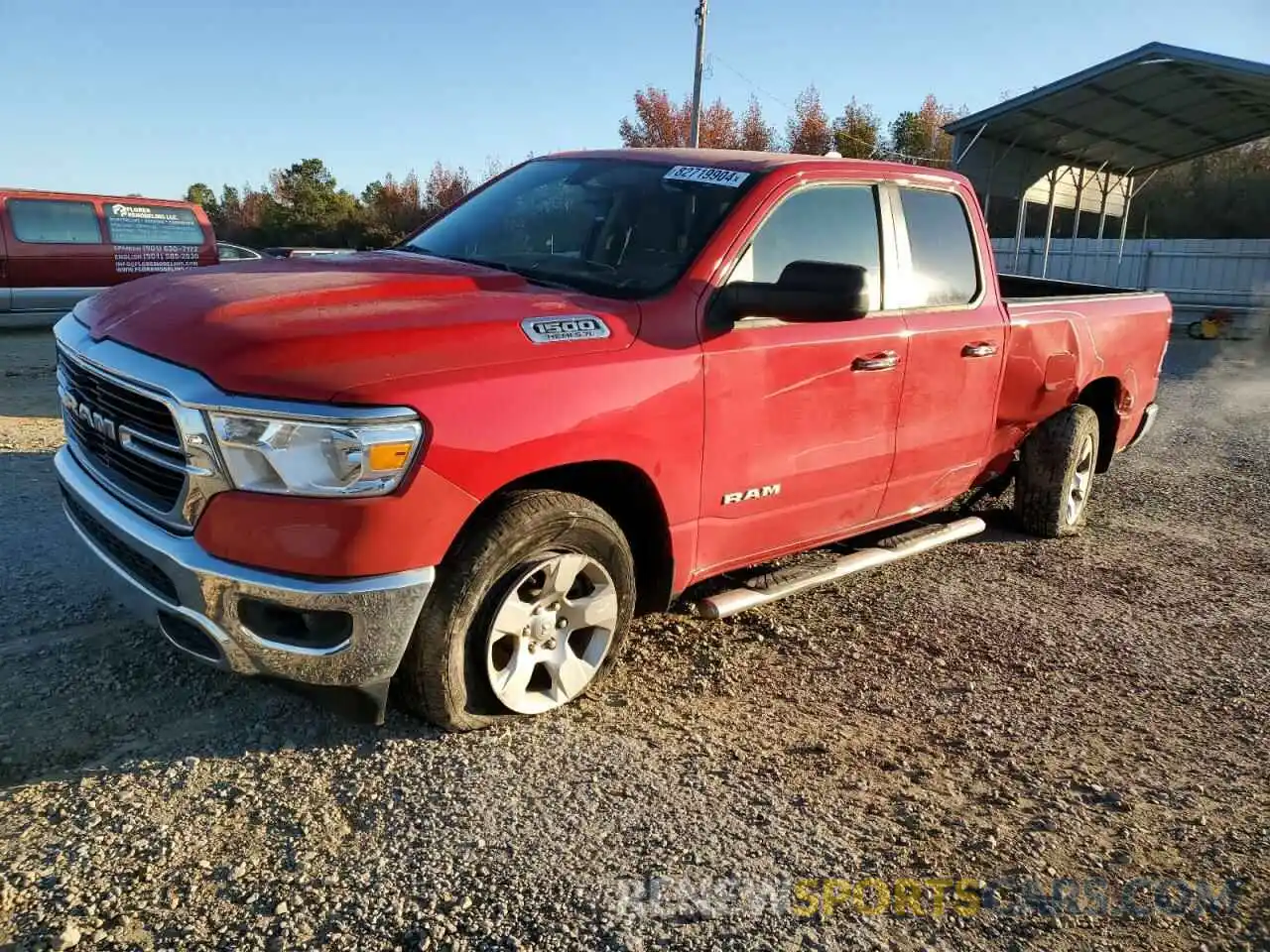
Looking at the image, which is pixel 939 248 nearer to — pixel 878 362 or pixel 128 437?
pixel 878 362

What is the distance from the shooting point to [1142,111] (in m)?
16.9

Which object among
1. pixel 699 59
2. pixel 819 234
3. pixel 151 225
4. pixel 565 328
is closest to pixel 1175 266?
pixel 699 59

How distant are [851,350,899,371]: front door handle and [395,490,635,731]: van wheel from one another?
1349 mm

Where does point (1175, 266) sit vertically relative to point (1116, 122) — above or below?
below

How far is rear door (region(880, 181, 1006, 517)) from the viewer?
170 inches

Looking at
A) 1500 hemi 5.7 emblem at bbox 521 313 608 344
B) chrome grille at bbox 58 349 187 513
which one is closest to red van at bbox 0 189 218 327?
chrome grille at bbox 58 349 187 513

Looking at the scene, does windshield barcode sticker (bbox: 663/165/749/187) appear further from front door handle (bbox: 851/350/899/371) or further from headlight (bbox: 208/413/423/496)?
headlight (bbox: 208/413/423/496)

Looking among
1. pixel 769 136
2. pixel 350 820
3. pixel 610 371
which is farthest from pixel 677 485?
pixel 769 136

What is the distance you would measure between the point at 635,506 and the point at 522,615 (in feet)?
1.98

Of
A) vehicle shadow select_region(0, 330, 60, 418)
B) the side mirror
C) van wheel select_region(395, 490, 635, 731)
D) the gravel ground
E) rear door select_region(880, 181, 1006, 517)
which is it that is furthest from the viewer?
vehicle shadow select_region(0, 330, 60, 418)

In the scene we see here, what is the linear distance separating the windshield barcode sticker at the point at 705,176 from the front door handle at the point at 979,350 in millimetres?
1475

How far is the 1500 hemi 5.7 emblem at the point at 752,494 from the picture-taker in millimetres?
3590

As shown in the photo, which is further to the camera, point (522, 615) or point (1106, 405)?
point (1106, 405)

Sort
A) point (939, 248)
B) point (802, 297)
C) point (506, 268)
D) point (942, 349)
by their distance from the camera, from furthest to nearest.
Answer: point (939, 248)
point (942, 349)
point (506, 268)
point (802, 297)
